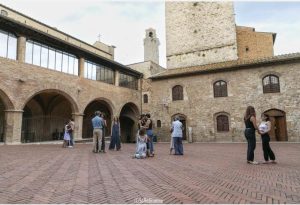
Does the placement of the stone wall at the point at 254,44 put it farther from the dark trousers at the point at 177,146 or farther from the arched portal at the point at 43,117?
the arched portal at the point at 43,117

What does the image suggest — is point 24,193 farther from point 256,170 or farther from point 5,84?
point 5,84

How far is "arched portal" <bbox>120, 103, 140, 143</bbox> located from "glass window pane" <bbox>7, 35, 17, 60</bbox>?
12.5 m

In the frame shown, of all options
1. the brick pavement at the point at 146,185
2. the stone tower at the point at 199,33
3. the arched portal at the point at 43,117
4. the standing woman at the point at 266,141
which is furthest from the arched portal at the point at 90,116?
the brick pavement at the point at 146,185

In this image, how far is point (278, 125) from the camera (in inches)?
733

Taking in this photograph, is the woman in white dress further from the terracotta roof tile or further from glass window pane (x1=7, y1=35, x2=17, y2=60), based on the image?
the terracotta roof tile

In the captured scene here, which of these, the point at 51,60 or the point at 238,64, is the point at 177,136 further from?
the point at 238,64

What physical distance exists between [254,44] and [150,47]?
44.9 feet

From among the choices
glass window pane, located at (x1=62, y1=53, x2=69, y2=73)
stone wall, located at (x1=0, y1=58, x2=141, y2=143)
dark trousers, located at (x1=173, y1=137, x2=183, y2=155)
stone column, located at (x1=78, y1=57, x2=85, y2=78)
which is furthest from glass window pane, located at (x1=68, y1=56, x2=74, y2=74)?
dark trousers, located at (x1=173, y1=137, x2=183, y2=155)

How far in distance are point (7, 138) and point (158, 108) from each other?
14.0 m

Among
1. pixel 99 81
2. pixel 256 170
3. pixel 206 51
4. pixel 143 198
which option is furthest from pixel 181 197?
pixel 206 51

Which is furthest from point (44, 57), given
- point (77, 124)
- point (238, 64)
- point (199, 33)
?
point (199, 33)

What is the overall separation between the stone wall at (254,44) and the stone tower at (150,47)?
1154cm

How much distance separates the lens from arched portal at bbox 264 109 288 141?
A: 60.2ft

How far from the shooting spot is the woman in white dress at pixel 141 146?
8.25 meters
